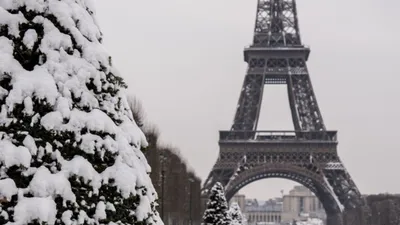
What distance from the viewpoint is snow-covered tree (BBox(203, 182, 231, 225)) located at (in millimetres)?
38031

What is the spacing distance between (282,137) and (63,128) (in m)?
81.7

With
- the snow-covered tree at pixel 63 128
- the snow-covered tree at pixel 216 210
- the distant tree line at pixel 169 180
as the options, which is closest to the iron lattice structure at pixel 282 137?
the distant tree line at pixel 169 180

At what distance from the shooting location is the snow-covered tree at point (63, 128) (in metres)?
7.12

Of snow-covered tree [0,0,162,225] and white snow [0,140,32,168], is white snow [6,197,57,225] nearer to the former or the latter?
snow-covered tree [0,0,162,225]

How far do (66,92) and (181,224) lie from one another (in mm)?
61858

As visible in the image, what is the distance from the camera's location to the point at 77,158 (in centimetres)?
751

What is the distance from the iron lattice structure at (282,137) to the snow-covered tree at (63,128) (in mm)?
74989

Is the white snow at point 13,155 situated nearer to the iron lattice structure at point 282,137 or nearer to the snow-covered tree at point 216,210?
the snow-covered tree at point 216,210

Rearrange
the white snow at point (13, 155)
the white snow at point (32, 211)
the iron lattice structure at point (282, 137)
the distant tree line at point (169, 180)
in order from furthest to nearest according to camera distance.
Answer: the iron lattice structure at point (282, 137), the distant tree line at point (169, 180), the white snow at point (13, 155), the white snow at point (32, 211)

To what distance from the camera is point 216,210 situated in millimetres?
38375

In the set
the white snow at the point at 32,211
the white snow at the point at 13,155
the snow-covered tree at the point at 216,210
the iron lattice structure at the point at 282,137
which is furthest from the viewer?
the iron lattice structure at the point at 282,137

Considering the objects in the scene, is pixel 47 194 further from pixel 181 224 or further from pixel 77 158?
pixel 181 224

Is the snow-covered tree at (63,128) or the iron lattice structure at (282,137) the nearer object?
the snow-covered tree at (63,128)

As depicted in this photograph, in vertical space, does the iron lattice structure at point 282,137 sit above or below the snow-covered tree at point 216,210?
above
